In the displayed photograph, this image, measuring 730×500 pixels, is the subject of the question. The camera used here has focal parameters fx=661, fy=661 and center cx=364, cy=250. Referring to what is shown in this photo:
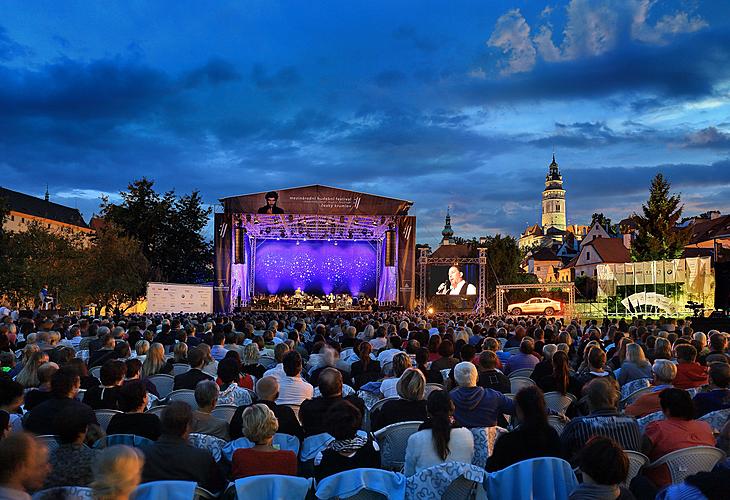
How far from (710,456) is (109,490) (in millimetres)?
3279

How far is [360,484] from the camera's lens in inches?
134

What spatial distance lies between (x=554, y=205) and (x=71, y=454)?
197m

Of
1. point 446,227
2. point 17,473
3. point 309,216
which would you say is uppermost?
point 446,227

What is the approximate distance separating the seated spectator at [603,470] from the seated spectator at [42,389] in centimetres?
444

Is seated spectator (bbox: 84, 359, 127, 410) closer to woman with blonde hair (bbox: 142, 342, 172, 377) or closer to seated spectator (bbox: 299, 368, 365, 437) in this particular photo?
woman with blonde hair (bbox: 142, 342, 172, 377)

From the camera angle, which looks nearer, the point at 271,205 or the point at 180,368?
the point at 180,368

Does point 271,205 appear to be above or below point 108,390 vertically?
above

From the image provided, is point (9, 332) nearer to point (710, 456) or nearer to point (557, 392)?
point (557, 392)

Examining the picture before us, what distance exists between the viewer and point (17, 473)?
2.68m

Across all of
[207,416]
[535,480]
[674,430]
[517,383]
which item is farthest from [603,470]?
[517,383]

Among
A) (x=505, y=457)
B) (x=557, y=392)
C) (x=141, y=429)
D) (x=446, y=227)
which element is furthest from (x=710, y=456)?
(x=446, y=227)

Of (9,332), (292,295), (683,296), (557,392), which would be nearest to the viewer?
(557,392)

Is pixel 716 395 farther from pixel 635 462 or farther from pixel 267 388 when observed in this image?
pixel 267 388

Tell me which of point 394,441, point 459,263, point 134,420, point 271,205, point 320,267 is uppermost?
point 271,205
